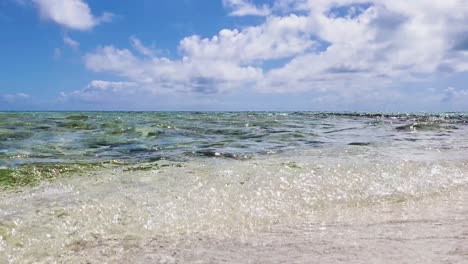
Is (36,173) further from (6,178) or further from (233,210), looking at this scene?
(233,210)

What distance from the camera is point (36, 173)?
6.91 m

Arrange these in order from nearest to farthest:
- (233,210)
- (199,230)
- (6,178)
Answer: (199,230) < (233,210) < (6,178)

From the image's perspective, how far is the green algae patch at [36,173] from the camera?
6348 millimetres

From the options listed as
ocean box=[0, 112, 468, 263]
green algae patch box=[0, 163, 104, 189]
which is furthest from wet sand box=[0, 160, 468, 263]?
green algae patch box=[0, 163, 104, 189]

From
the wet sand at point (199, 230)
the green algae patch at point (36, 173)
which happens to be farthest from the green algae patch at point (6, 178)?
the wet sand at point (199, 230)

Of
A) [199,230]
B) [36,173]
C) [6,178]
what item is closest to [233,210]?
[199,230]

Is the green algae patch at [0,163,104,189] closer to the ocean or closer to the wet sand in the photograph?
the ocean

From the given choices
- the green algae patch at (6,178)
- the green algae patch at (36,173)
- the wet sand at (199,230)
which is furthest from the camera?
the green algae patch at (36,173)

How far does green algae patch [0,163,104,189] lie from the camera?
6.35 metres

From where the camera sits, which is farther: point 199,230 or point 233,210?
point 233,210

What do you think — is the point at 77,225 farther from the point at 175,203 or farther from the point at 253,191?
the point at 253,191

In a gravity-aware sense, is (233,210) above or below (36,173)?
below

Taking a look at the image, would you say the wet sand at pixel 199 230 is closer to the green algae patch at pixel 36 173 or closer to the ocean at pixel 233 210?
the ocean at pixel 233 210

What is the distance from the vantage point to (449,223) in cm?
480
